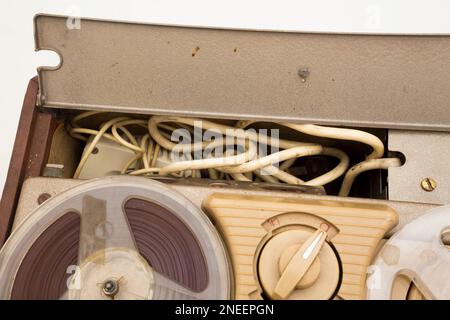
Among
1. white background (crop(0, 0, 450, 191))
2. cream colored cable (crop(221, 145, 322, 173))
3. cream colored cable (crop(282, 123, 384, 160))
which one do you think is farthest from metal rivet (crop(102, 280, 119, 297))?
white background (crop(0, 0, 450, 191))

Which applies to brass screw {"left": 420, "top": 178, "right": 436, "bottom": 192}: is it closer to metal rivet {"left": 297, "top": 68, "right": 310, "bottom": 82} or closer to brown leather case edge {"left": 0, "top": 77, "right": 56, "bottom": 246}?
metal rivet {"left": 297, "top": 68, "right": 310, "bottom": 82}

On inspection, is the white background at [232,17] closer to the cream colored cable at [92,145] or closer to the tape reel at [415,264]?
the cream colored cable at [92,145]

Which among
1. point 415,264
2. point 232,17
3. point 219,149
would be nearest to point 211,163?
point 219,149

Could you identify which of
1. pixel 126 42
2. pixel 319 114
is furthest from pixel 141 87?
pixel 319 114

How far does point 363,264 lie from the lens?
26.1 inches

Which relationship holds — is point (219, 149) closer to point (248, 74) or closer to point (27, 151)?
point (248, 74)

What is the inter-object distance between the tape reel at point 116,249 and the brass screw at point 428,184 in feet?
1.31

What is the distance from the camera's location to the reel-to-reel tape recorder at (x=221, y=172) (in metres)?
0.65

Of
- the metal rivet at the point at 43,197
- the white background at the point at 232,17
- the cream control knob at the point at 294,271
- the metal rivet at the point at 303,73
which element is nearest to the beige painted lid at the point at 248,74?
the metal rivet at the point at 303,73

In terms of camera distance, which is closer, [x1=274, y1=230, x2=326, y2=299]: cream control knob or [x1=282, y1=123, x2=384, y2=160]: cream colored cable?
[x1=274, y1=230, x2=326, y2=299]: cream control knob

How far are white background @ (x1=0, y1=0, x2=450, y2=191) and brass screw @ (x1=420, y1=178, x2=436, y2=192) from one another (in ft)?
2.12

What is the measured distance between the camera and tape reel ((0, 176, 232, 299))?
639 mm

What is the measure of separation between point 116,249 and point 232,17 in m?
0.91

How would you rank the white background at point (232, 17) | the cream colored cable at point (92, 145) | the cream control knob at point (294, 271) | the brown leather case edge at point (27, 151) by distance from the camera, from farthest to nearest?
the white background at point (232, 17), the cream colored cable at point (92, 145), the brown leather case edge at point (27, 151), the cream control knob at point (294, 271)
